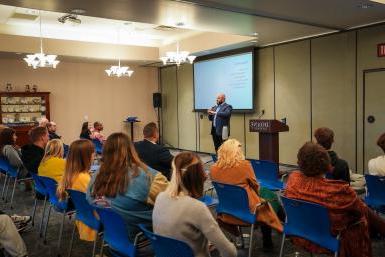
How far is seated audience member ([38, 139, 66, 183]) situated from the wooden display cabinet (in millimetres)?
6207

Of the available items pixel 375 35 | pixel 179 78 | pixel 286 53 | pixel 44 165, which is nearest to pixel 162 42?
pixel 179 78

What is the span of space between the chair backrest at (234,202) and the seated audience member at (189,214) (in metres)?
0.91

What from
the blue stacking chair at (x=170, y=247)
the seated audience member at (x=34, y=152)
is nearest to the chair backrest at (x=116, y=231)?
the blue stacking chair at (x=170, y=247)

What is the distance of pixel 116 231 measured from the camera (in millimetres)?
2322

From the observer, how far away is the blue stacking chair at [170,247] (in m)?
1.78

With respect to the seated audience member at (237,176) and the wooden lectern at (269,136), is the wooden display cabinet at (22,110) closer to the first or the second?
the wooden lectern at (269,136)

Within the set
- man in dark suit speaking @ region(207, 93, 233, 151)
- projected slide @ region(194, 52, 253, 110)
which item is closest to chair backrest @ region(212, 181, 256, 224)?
man in dark suit speaking @ region(207, 93, 233, 151)

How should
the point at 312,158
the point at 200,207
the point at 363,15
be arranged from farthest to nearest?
the point at 363,15 < the point at 312,158 < the point at 200,207

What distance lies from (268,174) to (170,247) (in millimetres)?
2570

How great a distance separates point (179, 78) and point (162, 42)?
1174 mm

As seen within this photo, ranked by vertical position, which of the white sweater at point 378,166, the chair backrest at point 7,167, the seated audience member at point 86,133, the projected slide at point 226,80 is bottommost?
the chair backrest at point 7,167

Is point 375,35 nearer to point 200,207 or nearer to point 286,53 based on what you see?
point 286,53

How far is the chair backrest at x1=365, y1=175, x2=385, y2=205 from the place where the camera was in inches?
130

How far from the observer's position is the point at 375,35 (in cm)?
645
